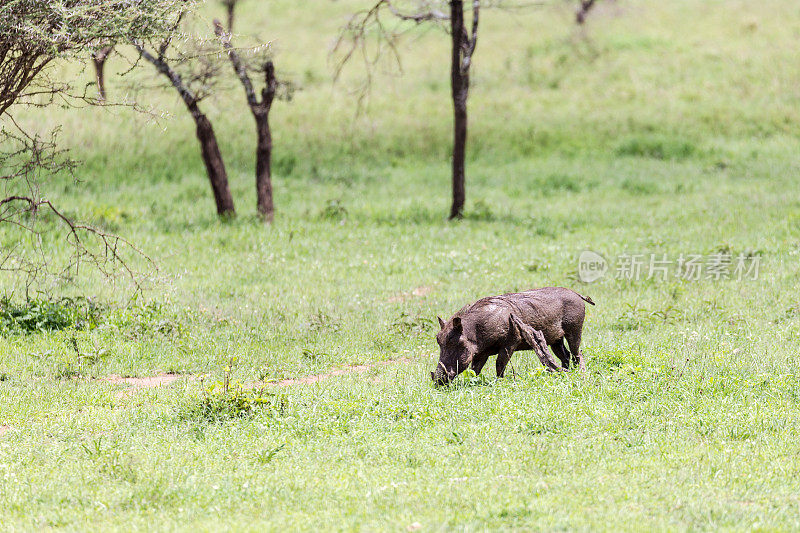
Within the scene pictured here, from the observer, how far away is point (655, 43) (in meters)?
40.7

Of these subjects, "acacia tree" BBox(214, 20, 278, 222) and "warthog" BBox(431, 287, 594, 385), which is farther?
"acacia tree" BBox(214, 20, 278, 222)

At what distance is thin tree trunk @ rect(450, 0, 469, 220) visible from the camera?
2288 cm

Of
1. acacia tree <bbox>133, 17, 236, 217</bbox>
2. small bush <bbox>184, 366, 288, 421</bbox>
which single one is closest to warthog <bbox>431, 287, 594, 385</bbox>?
small bush <bbox>184, 366, 288, 421</bbox>

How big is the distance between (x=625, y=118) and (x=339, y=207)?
14815 mm

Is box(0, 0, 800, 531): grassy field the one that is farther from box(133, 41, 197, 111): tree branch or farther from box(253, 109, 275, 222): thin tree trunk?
box(133, 41, 197, 111): tree branch

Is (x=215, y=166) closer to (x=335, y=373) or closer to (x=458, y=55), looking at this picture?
(x=458, y=55)

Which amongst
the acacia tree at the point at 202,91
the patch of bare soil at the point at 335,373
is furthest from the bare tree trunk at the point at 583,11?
the patch of bare soil at the point at 335,373

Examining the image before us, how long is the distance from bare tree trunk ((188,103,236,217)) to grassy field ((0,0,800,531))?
1.92 ft

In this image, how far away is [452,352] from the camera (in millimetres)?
9922

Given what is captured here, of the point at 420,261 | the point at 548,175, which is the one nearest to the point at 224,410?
the point at 420,261

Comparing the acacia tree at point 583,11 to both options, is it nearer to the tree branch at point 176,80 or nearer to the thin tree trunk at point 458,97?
the thin tree trunk at point 458,97

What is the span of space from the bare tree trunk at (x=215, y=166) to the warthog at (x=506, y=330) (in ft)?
45.9

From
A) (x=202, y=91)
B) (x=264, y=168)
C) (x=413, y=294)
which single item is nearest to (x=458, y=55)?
(x=264, y=168)

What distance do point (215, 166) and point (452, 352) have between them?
14.5 metres
